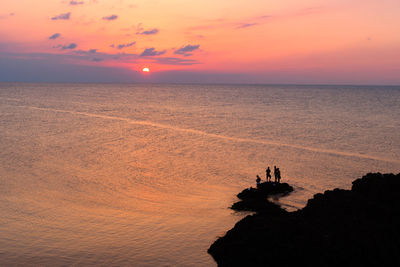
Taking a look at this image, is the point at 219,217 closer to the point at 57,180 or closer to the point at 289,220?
the point at 289,220

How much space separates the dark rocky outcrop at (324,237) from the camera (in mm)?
15859

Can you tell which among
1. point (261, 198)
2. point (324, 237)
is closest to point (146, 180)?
point (261, 198)

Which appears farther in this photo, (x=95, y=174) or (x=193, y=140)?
(x=193, y=140)

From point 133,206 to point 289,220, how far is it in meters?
13.0

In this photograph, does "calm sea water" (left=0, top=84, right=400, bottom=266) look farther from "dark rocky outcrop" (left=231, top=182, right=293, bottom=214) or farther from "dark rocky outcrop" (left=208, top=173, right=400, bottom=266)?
"dark rocky outcrop" (left=208, top=173, right=400, bottom=266)

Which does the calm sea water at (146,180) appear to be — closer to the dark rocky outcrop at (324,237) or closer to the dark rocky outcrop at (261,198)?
the dark rocky outcrop at (261,198)

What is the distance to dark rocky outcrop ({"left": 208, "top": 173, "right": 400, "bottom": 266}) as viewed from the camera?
52.0ft

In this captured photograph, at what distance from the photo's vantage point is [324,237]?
1678 centimetres

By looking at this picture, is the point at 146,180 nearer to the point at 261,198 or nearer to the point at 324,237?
the point at 261,198

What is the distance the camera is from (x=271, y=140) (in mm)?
59531

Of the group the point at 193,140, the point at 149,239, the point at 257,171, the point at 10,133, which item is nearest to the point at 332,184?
the point at 257,171

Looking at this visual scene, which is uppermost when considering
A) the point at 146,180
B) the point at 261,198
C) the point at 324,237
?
the point at 324,237

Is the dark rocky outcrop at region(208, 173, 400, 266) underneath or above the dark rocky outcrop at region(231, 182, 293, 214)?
above

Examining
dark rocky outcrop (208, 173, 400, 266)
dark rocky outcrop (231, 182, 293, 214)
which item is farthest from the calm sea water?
dark rocky outcrop (208, 173, 400, 266)
